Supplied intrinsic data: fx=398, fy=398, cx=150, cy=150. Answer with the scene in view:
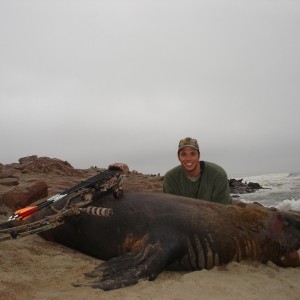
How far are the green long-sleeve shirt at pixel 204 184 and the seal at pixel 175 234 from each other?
0.72 m

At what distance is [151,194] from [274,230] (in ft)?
4.92

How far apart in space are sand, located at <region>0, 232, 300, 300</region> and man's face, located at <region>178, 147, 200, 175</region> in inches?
62.9

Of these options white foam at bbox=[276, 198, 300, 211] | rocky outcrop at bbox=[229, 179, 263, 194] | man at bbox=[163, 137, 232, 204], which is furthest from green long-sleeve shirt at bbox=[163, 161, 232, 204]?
rocky outcrop at bbox=[229, 179, 263, 194]

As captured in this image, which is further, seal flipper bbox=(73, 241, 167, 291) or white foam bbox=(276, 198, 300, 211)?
white foam bbox=(276, 198, 300, 211)

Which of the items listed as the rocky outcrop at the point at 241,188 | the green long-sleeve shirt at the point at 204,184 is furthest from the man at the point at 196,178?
the rocky outcrop at the point at 241,188

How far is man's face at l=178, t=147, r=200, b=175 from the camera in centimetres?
552

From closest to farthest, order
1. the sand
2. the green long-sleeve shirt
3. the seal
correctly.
A: 1. the sand
2. the seal
3. the green long-sleeve shirt

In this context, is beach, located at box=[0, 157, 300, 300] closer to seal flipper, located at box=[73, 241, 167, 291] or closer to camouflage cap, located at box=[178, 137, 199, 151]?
seal flipper, located at box=[73, 241, 167, 291]

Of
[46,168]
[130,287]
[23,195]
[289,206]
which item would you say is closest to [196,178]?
[130,287]

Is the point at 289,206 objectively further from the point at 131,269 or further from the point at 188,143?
the point at 131,269

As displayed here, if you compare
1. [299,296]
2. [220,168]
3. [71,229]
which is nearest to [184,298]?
[299,296]

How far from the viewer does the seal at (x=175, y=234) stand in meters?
3.95

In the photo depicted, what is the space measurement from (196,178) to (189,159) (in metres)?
0.33

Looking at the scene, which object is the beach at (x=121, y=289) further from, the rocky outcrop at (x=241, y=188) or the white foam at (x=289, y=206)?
the rocky outcrop at (x=241, y=188)
